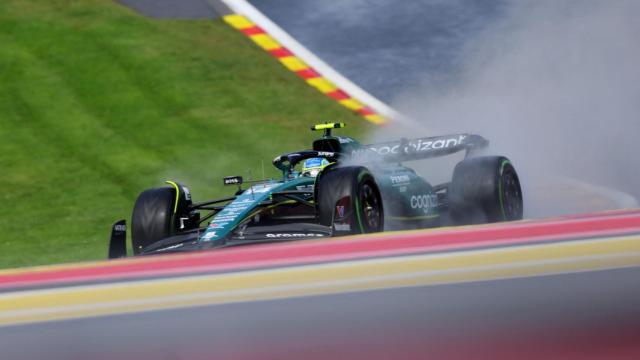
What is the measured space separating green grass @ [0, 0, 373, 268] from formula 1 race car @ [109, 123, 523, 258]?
2.09m

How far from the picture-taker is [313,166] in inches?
350

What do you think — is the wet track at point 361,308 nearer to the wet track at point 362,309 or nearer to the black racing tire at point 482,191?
the wet track at point 362,309

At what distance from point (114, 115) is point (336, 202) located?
714 cm

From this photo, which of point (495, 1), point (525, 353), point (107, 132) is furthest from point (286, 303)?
point (495, 1)

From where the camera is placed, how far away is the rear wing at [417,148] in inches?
360

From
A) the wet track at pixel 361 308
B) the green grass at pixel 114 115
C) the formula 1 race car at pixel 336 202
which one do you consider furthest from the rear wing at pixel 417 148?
the wet track at pixel 361 308

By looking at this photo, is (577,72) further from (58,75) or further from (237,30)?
(58,75)

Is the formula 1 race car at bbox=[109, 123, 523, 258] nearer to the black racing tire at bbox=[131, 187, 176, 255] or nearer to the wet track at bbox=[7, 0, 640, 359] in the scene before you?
the black racing tire at bbox=[131, 187, 176, 255]

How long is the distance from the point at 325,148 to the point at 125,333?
651 cm

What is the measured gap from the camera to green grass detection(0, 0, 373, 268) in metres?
11.4

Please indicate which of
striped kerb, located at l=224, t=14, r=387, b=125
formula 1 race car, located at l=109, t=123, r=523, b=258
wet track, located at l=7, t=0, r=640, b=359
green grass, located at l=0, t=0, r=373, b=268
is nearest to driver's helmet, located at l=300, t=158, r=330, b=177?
formula 1 race car, located at l=109, t=123, r=523, b=258

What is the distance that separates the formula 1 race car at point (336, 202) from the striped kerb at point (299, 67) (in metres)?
5.30

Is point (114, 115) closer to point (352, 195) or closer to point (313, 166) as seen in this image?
point (313, 166)

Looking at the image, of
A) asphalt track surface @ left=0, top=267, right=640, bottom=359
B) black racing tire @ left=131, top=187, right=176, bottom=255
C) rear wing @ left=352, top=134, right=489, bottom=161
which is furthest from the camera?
rear wing @ left=352, top=134, right=489, bottom=161
